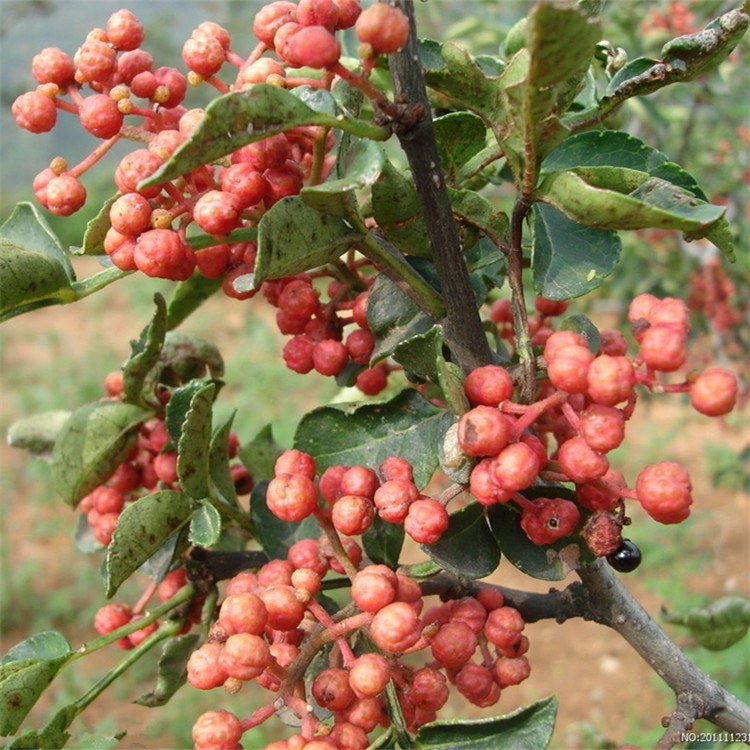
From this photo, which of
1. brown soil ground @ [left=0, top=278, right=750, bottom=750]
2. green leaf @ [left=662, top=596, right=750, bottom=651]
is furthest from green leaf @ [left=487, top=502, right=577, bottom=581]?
brown soil ground @ [left=0, top=278, right=750, bottom=750]

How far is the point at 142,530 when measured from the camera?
0.94 meters

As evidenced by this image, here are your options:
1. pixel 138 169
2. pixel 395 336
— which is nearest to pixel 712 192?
pixel 395 336

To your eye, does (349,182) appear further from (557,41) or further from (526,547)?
(526,547)

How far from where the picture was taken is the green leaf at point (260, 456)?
4.15ft

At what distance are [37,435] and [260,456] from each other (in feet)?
1.24

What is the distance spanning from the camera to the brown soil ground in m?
4.14

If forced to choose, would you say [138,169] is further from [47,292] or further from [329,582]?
[329,582]

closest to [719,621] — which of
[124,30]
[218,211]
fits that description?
[218,211]

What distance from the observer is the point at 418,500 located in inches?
32.4

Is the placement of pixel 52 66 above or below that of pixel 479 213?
above

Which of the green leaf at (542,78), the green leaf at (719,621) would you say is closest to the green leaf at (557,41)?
the green leaf at (542,78)

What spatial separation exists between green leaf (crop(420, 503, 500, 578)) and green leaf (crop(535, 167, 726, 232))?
0.33 metres

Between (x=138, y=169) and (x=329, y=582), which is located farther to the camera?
(x=329, y=582)

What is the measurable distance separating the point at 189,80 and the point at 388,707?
0.65 metres
